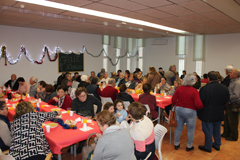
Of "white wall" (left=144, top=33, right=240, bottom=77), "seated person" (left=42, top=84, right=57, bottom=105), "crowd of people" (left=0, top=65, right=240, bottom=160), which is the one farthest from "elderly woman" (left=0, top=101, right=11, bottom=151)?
"white wall" (left=144, top=33, right=240, bottom=77)

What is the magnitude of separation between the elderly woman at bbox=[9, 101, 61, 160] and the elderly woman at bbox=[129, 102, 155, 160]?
120 cm

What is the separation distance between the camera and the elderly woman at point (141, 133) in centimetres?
249

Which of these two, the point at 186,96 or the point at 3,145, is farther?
the point at 186,96

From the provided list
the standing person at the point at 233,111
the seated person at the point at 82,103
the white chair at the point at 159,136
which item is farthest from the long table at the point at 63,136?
the standing person at the point at 233,111

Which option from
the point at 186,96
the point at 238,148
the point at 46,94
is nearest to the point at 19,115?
the point at 46,94

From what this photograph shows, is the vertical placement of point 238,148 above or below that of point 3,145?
below

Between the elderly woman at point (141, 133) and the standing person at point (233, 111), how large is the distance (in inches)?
104

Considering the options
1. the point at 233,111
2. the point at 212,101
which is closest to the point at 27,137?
the point at 212,101

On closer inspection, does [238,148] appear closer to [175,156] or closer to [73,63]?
[175,156]

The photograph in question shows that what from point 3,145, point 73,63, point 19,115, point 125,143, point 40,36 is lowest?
point 3,145

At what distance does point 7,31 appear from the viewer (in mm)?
7801

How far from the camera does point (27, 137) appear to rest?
239 centimetres

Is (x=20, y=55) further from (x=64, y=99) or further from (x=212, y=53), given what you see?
(x=212, y=53)

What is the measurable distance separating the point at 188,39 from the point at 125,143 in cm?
1047
